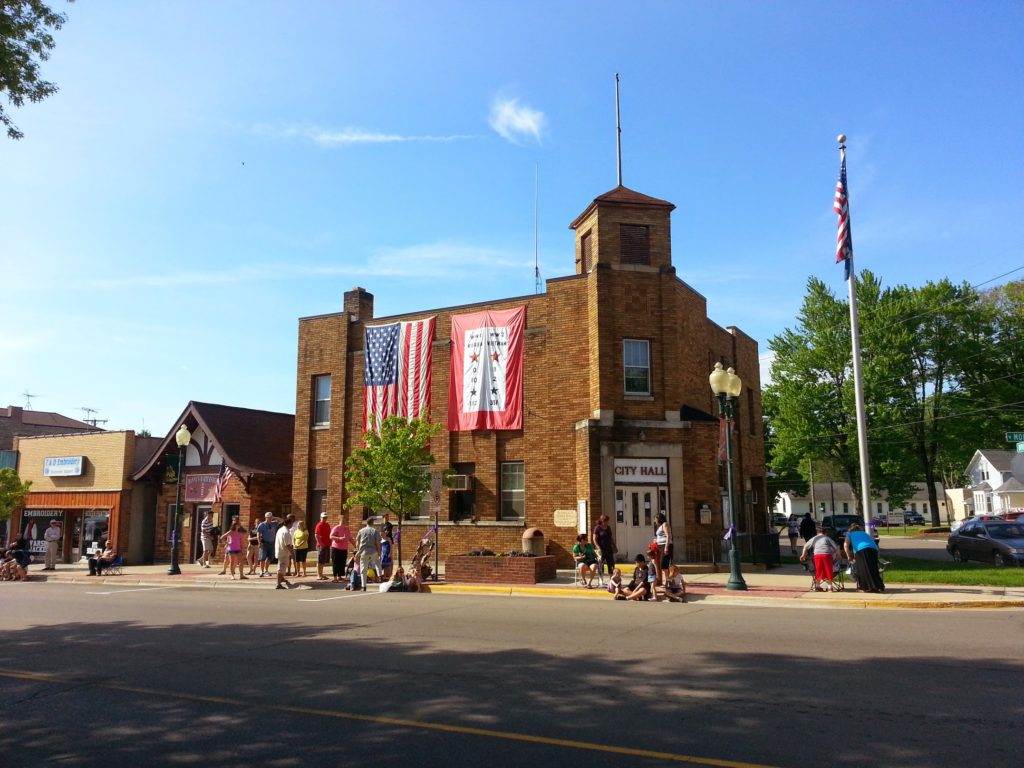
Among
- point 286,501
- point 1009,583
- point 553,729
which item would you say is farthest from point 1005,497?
point 553,729

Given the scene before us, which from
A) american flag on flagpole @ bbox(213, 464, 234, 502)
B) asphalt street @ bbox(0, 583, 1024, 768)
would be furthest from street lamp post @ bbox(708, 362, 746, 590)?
american flag on flagpole @ bbox(213, 464, 234, 502)

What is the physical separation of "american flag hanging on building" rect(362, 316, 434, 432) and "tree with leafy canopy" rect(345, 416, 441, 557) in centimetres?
315

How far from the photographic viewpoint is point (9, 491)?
29.9 meters

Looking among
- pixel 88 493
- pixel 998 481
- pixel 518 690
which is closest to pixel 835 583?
pixel 518 690

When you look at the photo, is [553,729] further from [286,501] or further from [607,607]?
[286,501]

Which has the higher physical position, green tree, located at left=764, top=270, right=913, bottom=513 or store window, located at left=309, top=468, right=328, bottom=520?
green tree, located at left=764, top=270, right=913, bottom=513

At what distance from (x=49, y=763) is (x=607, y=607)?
10.3 meters

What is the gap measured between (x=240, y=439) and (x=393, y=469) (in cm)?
1186

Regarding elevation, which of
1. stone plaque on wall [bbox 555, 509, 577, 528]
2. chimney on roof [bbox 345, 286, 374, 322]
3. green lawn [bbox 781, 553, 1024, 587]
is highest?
chimney on roof [bbox 345, 286, 374, 322]

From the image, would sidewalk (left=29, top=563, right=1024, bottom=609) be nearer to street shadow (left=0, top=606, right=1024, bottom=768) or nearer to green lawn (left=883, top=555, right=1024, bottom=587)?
green lawn (left=883, top=555, right=1024, bottom=587)

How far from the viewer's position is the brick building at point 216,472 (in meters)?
28.5

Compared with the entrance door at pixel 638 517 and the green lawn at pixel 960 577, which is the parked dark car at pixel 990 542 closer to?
the green lawn at pixel 960 577

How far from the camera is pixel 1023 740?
18.2 feet

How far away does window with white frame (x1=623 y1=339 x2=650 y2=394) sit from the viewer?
74.2ft
